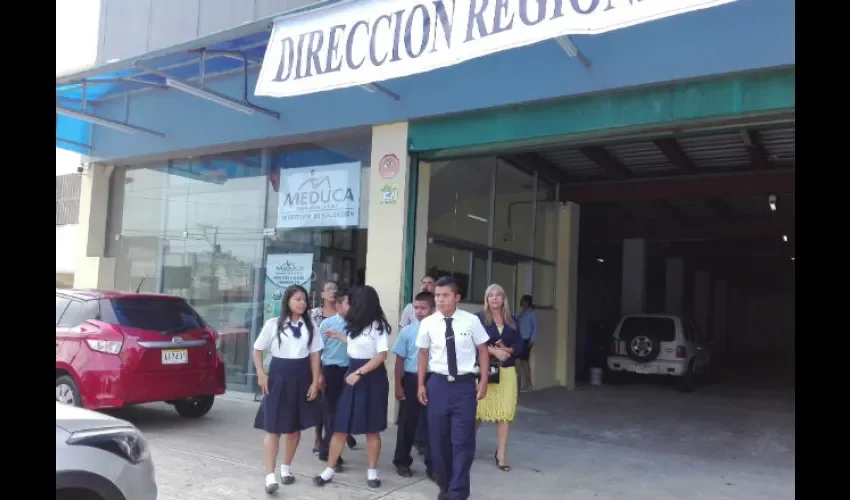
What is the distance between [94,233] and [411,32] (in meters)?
8.48

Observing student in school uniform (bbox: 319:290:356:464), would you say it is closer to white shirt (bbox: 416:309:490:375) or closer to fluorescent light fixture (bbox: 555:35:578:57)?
white shirt (bbox: 416:309:490:375)

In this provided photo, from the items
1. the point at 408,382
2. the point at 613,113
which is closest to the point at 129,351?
the point at 408,382

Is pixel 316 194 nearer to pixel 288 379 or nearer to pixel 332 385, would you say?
pixel 332 385

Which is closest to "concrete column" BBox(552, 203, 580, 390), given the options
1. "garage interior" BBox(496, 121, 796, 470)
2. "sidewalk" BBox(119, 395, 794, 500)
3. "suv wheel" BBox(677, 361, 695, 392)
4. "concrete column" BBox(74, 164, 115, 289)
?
"garage interior" BBox(496, 121, 796, 470)

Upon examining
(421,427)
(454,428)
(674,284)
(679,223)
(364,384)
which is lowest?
(421,427)

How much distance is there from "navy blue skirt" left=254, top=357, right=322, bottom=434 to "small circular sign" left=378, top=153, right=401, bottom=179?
11.5 ft

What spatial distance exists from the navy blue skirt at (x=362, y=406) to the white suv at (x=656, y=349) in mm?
9137

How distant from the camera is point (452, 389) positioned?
5.10m

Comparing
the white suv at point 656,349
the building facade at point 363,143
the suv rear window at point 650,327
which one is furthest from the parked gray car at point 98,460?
the suv rear window at point 650,327

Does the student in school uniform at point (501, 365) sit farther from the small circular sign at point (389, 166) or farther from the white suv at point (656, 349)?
the white suv at point (656, 349)

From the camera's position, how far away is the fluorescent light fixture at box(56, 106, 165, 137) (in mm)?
10031
